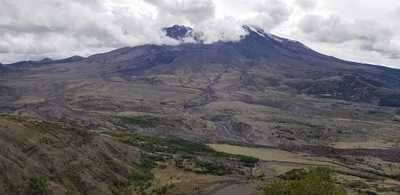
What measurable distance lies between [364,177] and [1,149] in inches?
3811

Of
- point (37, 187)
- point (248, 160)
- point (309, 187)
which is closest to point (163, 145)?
point (248, 160)

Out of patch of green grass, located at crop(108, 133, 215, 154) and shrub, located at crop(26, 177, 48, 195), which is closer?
shrub, located at crop(26, 177, 48, 195)

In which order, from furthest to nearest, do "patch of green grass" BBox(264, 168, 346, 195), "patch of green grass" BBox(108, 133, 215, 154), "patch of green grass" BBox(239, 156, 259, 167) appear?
"patch of green grass" BBox(108, 133, 215, 154) → "patch of green grass" BBox(239, 156, 259, 167) → "patch of green grass" BBox(264, 168, 346, 195)

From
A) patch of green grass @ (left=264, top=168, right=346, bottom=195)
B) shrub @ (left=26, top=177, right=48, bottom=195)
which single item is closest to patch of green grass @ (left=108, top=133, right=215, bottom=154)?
shrub @ (left=26, top=177, right=48, bottom=195)

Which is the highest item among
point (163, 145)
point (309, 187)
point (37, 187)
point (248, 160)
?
point (309, 187)

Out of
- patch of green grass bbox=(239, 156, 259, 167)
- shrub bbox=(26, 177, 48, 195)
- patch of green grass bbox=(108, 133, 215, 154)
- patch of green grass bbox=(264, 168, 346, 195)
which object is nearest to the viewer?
patch of green grass bbox=(264, 168, 346, 195)

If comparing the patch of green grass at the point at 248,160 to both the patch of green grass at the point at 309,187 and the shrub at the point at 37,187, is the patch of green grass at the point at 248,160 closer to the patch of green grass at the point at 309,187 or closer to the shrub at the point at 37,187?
the shrub at the point at 37,187

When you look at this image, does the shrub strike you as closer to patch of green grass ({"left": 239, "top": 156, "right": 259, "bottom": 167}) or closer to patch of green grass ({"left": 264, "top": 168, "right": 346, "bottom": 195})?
patch of green grass ({"left": 264, "top": 168, "right": 346, "bottom": 195})

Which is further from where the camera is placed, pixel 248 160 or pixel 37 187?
pixel 248 160

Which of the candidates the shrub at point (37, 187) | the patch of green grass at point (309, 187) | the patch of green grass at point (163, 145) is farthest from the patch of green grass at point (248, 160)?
the patch of green grass at point (309, 187)

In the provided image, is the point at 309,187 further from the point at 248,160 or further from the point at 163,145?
the point at 163,145

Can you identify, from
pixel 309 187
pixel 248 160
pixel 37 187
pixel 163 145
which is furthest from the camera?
pixel 163 145

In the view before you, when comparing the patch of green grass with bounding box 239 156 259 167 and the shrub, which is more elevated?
the shrub

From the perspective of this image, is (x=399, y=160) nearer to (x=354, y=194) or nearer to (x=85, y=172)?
(x=354, y=194)
